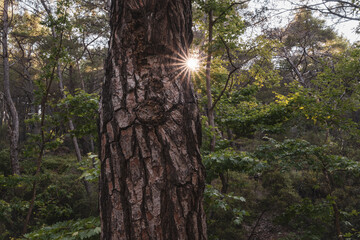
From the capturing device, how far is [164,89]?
1.05 m

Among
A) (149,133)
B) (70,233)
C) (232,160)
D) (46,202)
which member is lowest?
(46,202)

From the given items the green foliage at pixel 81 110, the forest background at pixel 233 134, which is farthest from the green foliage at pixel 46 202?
the green foliage at pixel 81 110

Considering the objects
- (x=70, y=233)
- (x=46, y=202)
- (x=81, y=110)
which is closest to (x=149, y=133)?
(x=70, y=233)

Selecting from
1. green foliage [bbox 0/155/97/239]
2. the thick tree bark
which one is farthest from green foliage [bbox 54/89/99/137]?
the thick tree bark

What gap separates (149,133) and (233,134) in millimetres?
6951

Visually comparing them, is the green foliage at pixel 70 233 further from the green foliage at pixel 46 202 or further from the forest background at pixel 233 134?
the green foliage at pixel 46 202

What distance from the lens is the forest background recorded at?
407cm

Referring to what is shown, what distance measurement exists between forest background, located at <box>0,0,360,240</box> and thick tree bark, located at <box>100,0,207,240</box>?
4.28ft

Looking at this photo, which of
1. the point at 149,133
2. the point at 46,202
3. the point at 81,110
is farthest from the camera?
the point at 46,202

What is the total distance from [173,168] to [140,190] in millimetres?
170

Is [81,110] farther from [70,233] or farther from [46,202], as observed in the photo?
[70,233]

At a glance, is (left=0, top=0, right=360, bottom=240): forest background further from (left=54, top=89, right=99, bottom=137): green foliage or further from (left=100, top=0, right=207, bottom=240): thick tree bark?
(left=100, top=0, right=207, bottom=240): thick tree bark

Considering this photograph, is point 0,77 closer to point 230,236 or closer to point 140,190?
point 230,236

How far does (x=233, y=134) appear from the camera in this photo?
759cm
